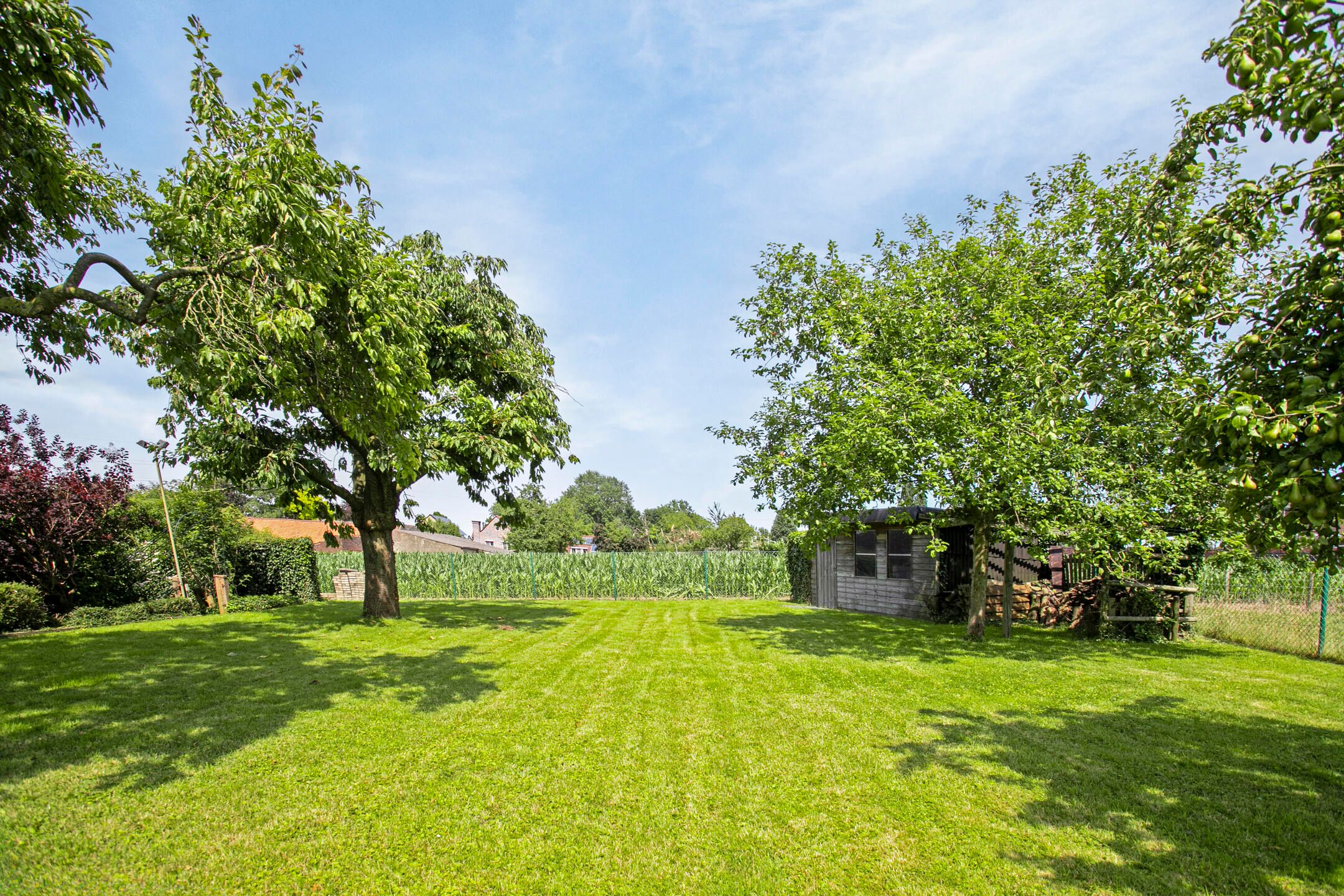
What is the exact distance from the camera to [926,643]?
37.7ft

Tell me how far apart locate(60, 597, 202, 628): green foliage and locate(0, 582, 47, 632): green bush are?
2.24ft

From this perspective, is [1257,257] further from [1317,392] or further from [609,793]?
[609,793]

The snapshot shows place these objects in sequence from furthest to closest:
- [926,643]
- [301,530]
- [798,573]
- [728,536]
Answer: [728,536]
[301,530]
[798,573]
[926,643]

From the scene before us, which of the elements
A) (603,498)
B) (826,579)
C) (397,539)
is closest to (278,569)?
(826,579)

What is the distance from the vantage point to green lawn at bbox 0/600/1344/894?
135 inches

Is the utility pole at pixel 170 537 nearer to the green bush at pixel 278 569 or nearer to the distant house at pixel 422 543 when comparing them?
the green bush at pixel 278 569

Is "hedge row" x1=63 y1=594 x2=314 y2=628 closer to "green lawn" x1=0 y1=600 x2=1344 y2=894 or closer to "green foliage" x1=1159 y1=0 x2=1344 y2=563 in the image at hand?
"green lawn" x1=0 y1=600 x2=1344 y2=894

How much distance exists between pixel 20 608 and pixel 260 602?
6125 millimetres

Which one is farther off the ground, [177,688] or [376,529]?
[376,529]

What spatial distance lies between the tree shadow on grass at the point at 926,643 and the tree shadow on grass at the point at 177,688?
5913mm

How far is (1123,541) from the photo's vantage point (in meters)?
9.15

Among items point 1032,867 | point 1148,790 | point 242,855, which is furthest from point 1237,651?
point 242,855

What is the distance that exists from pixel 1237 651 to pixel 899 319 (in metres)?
8.07

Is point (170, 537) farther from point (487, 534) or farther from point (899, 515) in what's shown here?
point (487, 534)
